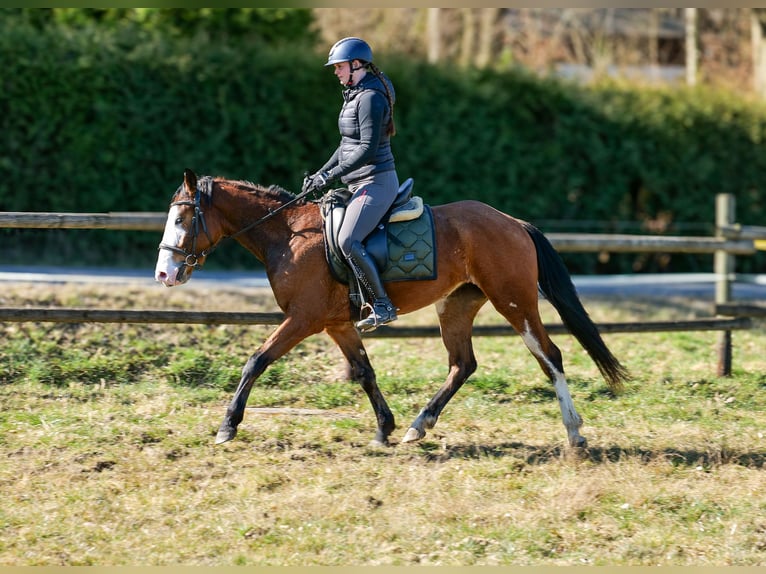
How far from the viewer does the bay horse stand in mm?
6969

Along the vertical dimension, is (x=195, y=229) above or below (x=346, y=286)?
above

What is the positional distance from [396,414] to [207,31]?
37.3 feet

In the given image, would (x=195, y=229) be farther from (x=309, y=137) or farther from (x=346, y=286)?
(x=309, y=137)

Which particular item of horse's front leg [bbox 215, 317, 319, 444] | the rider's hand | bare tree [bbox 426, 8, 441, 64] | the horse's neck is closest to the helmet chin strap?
the rider's hand

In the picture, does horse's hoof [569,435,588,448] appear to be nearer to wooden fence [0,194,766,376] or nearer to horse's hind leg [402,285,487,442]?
horse's hind leg [402,285,487,442]

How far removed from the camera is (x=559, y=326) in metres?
9.20

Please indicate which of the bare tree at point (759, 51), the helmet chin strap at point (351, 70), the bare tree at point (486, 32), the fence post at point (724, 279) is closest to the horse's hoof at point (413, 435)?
the helmet chin strap at point (351, 70)

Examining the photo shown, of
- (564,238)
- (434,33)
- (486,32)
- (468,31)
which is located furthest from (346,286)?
(486,32)

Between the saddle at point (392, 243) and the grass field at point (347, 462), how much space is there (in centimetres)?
128

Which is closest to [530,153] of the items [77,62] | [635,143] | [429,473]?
[635,143]

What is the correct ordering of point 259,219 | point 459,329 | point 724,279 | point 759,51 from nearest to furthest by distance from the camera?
1. point 259,219
2. point 459,329
3. point 724,279
4. point 759,51

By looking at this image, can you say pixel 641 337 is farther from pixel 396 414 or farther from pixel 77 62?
pixel 77 62

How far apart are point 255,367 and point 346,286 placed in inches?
35.5

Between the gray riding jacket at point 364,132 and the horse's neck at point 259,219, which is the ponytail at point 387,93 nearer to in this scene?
the gray riding jacket at point 364,132
